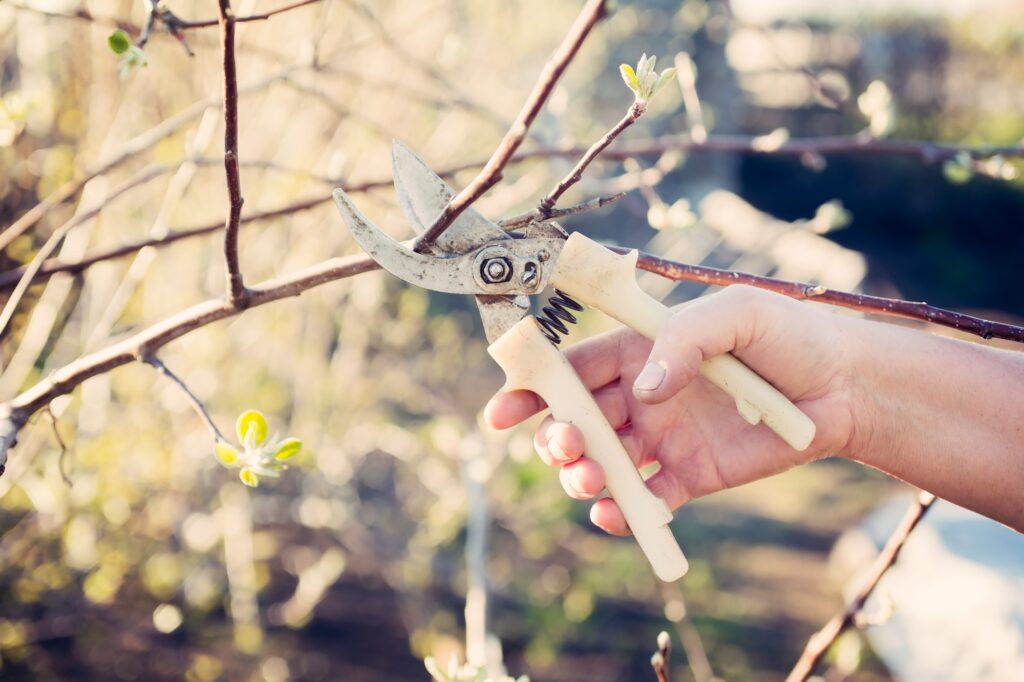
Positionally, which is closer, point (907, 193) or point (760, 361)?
point (760, 361)

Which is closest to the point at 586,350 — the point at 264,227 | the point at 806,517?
the point at 264,227

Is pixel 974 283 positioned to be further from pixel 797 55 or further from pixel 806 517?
pixel 806 517

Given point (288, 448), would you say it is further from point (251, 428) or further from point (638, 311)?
point (638, 311)

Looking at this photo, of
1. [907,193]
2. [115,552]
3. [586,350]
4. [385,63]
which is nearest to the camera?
[586,350]

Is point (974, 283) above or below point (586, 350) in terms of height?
above

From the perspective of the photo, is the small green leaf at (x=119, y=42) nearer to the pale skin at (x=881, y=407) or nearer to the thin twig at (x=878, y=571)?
the pale skin at (x=881, y=407)
